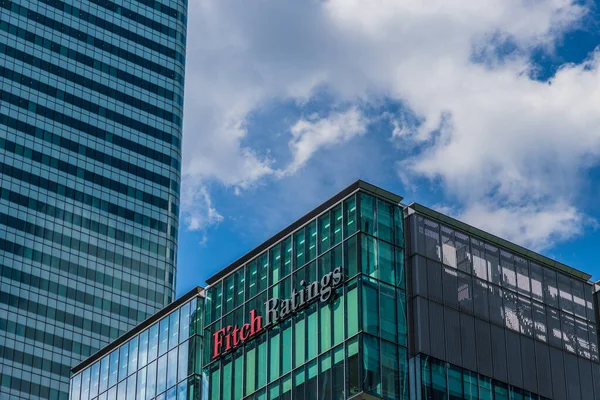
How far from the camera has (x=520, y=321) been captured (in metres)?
79.6

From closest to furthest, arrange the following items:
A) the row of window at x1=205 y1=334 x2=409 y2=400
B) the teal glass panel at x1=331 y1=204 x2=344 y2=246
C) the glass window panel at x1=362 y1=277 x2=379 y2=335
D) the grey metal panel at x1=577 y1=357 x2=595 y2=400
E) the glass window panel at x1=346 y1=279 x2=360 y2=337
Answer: the row of window at x1=205 y1=334 x2=409 y2=400, the glass window panel at x1=362 y1=277 x2=379 y2=335, the glass window panel at x1=346 y1=279 x2=360 y2=337, the teal glass panel at x1=331 y1=204 x2=344 y2=246, the grey metal panel at x1=577 y1=357 x2=595 y2=400

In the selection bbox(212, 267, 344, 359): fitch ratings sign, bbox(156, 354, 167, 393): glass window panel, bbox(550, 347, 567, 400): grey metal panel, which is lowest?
bbox(550, 347, 567, 400): grey metal panel

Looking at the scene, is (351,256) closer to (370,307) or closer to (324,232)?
(370,307)

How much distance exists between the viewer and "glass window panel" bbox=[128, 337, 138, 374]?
9450 centimetres

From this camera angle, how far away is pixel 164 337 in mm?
92062

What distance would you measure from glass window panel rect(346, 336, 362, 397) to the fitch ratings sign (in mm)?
3940

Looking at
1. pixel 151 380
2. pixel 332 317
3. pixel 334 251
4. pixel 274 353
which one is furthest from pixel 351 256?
pixel 151 380

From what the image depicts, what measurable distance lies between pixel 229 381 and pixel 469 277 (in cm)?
1616

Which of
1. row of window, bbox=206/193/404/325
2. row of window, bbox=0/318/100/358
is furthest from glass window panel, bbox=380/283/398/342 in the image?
row of window, bbox=0/318/100/358

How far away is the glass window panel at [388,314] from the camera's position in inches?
2891

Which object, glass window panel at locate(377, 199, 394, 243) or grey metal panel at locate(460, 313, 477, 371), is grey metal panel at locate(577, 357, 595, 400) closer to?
grey metal panel at locate(460, 313, 477, 371)

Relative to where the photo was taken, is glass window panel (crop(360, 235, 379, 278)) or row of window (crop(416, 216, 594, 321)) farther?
row of window (crop(416, 216, 594, 321))

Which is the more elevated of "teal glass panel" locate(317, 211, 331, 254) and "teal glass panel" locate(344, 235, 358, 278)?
"teal glass panel" locate(317, 211, 331, 254)

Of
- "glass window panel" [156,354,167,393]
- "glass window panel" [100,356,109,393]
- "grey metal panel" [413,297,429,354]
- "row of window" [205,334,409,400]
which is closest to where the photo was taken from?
"row of window" [205,334,409,400]
